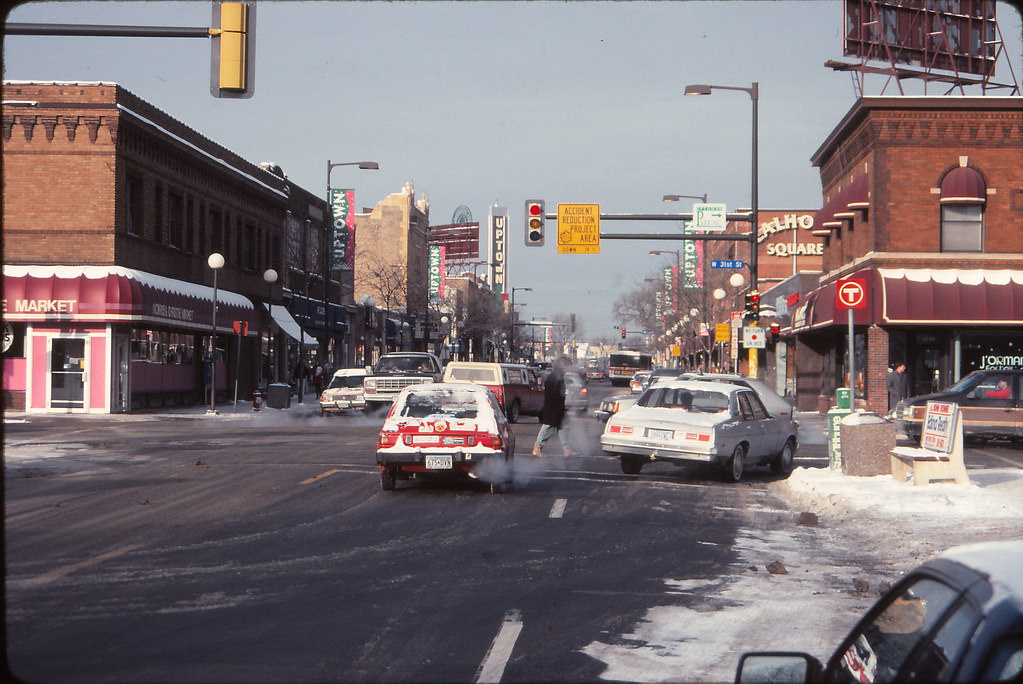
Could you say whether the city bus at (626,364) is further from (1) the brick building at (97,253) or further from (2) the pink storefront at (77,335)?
(2) the pink storefront at (77,335)

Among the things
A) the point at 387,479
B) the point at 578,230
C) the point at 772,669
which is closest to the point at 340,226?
the point at 578,230

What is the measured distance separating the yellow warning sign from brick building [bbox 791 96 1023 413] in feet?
31.3

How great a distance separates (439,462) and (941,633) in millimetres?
13564

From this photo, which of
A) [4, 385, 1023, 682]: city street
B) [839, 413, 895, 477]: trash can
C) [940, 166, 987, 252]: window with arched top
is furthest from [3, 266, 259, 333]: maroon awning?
[940, 166, 987, 252]: window with arched top

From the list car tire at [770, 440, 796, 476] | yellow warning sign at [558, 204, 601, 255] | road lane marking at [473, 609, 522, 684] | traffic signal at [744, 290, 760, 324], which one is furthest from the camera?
traffic signal at [744, 290, 760, 324]

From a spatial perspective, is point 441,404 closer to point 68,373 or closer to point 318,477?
point 318,477

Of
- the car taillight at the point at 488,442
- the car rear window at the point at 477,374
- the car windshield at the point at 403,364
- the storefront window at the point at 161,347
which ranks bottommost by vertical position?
the car taillight at the point at 488,442

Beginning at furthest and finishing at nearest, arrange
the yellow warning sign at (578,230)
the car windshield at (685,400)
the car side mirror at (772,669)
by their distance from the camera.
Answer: the yellow warning sign at (578,230) < the car windshield at (685,400) < the car side mirror at (772,669)

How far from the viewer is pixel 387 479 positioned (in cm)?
1677

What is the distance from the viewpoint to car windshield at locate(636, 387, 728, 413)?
1961 cm

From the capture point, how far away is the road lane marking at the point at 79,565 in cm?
974

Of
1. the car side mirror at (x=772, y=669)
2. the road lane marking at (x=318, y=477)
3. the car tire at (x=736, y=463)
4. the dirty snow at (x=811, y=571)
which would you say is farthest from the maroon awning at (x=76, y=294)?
the car side mirror at (x=772, y=669)

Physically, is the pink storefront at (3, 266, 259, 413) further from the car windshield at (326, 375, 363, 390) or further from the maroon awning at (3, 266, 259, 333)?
the car windshield at (326, 375, 363, 390)

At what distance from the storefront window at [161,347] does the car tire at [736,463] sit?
25.5 metres
